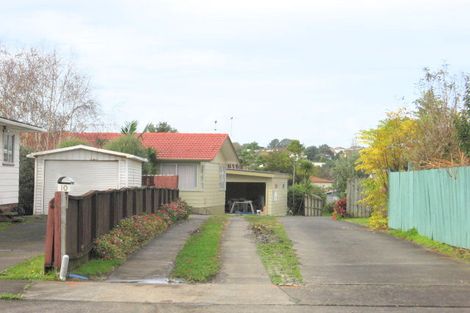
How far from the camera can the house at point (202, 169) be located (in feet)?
114

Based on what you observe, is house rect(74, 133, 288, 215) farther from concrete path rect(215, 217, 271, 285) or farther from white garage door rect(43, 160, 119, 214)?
concrete path rect(215, 217, 271, 285)

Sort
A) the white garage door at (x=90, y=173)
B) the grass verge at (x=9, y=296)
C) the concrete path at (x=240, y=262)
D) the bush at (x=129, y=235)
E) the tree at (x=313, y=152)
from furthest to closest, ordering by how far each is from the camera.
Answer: the tree at (x=313, y=152) → the white garage door at (x=90, y=173) → the bush at (x=129, y=235) → the concrete path at (x=240, y=262) → the grass verge at (x=9, y=296)

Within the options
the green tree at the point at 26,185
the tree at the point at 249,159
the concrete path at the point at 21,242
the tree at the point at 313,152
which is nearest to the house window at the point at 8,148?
the concrete path at the point at 21,242

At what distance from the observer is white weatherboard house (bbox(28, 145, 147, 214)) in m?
23.6

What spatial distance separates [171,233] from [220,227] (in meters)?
3.05

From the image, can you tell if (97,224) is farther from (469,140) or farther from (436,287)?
(469,140)

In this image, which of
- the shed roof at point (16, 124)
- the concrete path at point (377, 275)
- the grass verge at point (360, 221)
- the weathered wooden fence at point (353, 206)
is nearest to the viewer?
the concrete path at point (377, 275)

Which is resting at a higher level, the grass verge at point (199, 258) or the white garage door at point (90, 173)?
the white garage door at point (90, 173)

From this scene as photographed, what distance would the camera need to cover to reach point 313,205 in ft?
148

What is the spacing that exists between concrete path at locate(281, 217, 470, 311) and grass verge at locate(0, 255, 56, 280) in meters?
3.93

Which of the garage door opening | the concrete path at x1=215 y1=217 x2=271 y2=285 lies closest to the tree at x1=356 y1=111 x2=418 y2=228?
the concrete path at x1=215 y1=217 x2=271 y2=285

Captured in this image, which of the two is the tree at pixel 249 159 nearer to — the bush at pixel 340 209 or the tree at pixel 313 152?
the bush at pixel 340 209

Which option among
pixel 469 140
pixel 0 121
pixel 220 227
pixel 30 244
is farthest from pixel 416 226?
pixel 0 121

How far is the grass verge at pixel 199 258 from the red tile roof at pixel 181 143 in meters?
17.1
